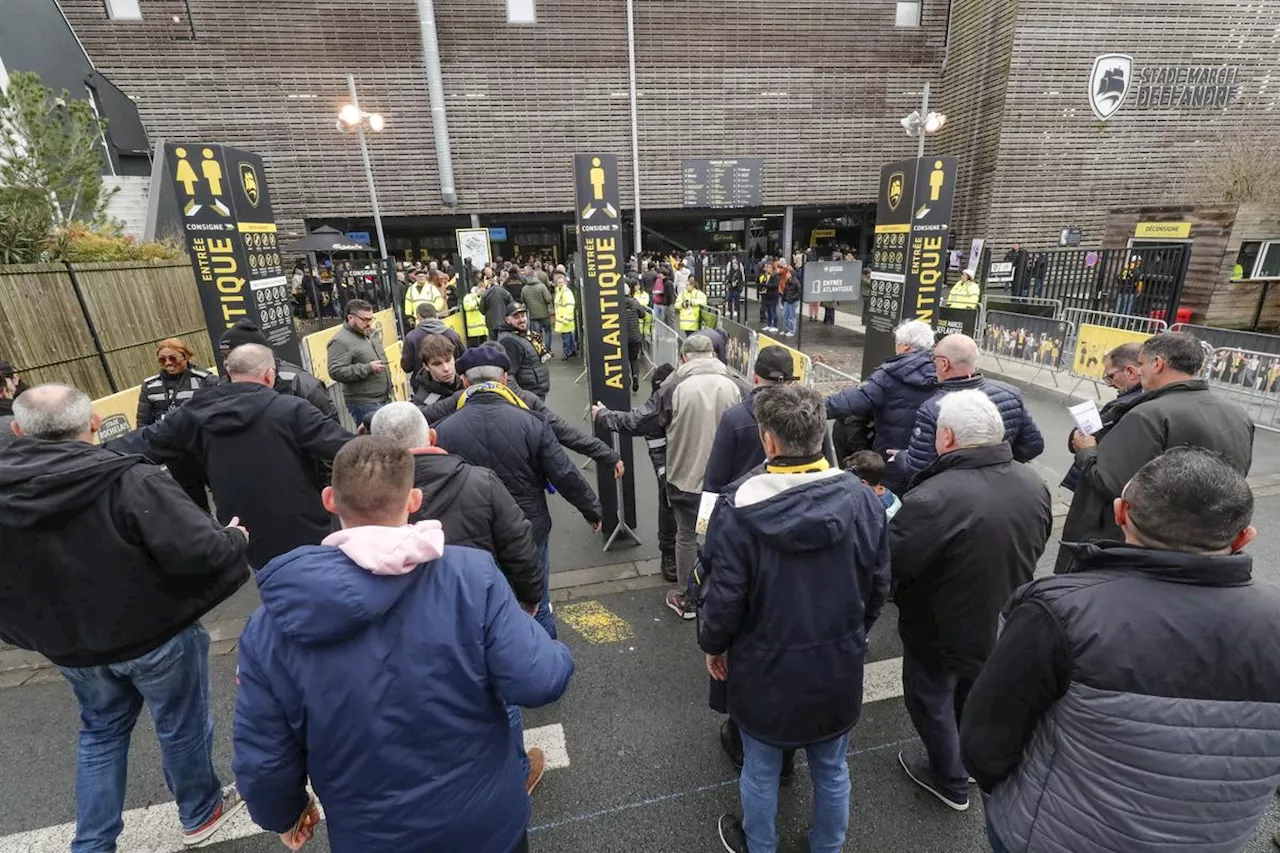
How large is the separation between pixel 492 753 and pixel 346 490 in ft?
2.76

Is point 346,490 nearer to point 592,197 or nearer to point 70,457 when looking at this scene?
point 70,457

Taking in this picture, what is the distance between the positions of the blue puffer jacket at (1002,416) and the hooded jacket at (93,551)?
136 inches

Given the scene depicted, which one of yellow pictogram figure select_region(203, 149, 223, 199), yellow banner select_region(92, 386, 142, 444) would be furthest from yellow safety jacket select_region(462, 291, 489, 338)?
yellow banner select_region(92, 386, 142, 444)

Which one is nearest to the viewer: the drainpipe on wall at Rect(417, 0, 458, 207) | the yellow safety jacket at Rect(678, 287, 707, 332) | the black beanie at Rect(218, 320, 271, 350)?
the black beanie at Rect(218, 320, 271, 350)

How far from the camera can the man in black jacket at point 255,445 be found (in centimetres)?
314

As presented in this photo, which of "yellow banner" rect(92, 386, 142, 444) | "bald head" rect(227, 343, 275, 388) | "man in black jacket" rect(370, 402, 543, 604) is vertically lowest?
"yellow banner" rect(92, 386, 142, 444)

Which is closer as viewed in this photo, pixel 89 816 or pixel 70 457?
pixel 70 457

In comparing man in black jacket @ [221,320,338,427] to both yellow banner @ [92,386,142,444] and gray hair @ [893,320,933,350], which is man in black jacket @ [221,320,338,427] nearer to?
yellow banner @ [92,386,142,444]

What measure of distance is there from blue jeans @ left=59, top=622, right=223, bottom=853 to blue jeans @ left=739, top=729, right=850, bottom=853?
229 centimetres

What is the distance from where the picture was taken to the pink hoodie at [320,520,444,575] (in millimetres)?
1381

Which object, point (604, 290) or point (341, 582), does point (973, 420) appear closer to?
point (341, 582)

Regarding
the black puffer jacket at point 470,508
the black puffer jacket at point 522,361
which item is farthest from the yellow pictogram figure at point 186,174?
the black puffer jacket at point 470,508

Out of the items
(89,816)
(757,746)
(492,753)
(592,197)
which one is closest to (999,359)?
(592,197)

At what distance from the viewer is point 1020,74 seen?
59.7ft
